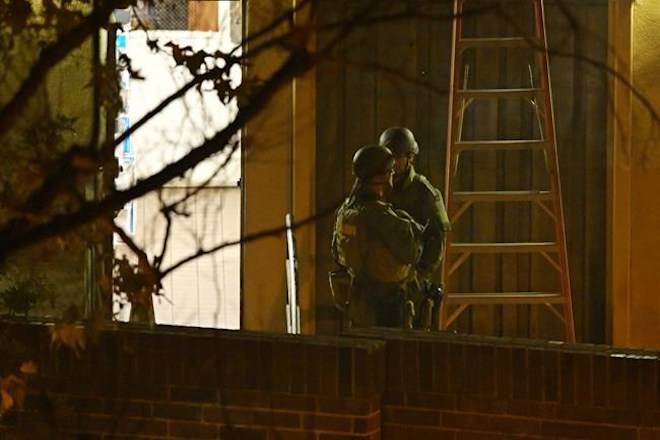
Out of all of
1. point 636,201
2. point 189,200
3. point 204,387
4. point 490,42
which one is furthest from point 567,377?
point 636,201

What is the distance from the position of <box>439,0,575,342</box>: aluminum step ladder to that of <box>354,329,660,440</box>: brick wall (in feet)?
10.7

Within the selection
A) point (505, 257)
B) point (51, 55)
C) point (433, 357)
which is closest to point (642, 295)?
point (505, 257)

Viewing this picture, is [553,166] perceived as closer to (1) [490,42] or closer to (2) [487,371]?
(1) [490,42]

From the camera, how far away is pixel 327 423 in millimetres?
5012

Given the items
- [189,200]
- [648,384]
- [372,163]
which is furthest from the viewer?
[189,200]

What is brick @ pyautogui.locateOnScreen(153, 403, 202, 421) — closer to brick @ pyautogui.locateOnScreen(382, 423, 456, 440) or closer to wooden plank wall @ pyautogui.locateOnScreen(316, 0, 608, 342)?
brick @ pyautogui.locateOnScreen(382, 423, 456, 440)

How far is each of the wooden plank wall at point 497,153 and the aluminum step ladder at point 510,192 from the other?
466 millimetres

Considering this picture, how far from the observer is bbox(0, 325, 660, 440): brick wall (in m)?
4.94

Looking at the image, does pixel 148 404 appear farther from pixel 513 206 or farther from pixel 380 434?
pixel 513 206

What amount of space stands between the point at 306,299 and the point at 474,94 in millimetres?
1686

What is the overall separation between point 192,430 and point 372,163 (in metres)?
2.05

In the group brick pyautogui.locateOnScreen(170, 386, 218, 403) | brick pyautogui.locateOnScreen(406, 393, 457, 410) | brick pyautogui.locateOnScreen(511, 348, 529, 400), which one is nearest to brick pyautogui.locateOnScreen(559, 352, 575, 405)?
brick pyautogui.locateOnScreen(511, 348, 529, 400)

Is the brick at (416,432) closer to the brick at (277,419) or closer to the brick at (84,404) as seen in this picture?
the brick at (277,419)

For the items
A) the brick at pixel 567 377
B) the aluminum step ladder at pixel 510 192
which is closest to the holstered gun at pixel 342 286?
the aluminum step ladder at pixel 510 192
